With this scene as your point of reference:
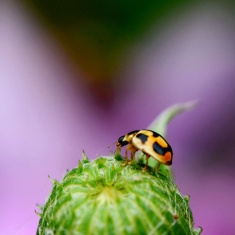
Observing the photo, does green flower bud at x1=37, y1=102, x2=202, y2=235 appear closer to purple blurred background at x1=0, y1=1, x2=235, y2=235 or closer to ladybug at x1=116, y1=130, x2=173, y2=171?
ladybug at x1=116, y1=130, x2=173, y2=171

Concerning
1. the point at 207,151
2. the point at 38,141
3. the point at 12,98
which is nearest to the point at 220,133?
the point at 207,151

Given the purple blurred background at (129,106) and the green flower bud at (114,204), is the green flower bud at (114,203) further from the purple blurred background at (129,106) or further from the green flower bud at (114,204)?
the purple blurred background at (129,106)

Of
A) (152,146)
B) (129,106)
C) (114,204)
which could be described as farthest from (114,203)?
(129,106)

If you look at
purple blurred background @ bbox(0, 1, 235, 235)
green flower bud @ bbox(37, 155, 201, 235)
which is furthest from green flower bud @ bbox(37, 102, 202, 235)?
purple blurred background @ bbox(0, 1, 235, 235)

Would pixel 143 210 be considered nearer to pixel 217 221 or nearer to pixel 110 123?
pixel 217 221

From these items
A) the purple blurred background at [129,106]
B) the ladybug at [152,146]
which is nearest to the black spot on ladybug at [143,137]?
the ladybug at [152,146]
